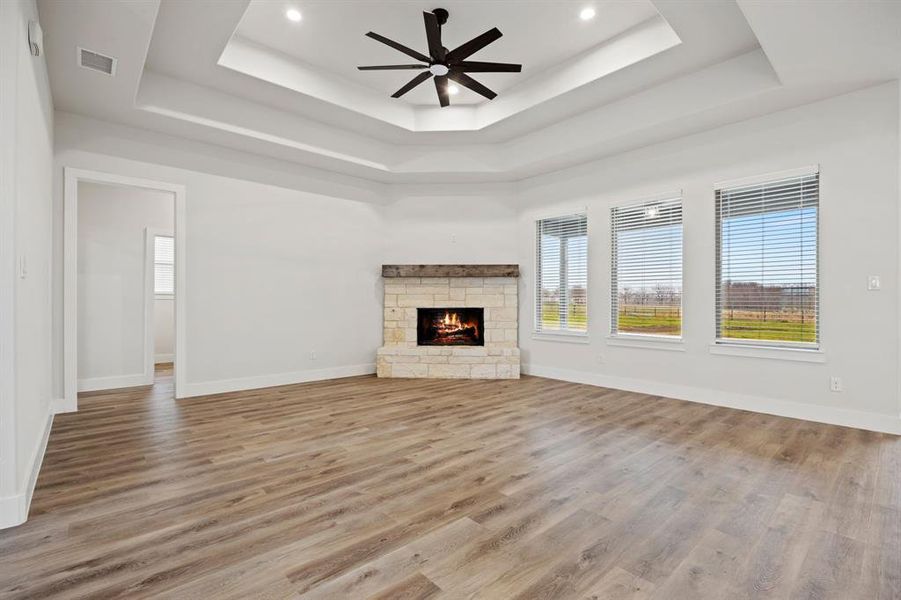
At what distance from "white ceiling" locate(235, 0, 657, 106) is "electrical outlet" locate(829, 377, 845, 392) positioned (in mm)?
3747

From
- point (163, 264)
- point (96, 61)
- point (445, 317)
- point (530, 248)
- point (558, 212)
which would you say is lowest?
point (445, 317)

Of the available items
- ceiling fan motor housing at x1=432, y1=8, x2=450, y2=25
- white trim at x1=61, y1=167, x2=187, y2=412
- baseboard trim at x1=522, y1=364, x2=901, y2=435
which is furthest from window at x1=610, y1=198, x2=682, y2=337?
white trim at x1=61, y1=167, x2=187, y2=412

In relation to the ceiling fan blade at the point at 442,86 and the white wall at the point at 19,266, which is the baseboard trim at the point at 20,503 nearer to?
the white wall at the point at 19,266

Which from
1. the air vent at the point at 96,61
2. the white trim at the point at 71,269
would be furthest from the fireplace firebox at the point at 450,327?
the air vent at the point at 96,61

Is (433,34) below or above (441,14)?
below

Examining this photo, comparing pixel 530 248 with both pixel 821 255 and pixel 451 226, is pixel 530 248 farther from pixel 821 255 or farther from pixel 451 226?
pixel 821 255

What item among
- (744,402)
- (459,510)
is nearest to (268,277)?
(459,510)

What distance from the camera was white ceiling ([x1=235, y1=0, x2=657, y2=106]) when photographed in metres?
4.00

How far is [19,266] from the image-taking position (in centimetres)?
235

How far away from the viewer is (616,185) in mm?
5832

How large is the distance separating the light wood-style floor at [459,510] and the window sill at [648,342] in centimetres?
118

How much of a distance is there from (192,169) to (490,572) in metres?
5.43

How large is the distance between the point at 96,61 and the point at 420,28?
9.05ft

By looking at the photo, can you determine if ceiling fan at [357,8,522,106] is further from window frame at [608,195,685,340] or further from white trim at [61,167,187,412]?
white trim at [61,167,187,412]
